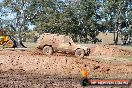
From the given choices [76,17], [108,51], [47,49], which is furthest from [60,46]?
[76,17]

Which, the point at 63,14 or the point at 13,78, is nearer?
the point at 13,78

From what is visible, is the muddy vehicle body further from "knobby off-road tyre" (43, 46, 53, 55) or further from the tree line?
the tree line

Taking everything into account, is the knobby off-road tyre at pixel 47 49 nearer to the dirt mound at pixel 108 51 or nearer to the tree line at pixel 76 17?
the dirt mound at pixel 108 51

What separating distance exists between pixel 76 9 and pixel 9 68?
5969 centimetres

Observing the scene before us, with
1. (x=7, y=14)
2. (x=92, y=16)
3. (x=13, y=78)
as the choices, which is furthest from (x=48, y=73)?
(x=92, y=16)

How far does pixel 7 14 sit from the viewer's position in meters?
73.7

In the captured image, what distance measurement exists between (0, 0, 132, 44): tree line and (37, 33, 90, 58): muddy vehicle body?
3485 centimetres

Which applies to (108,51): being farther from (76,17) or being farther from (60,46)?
Result: (76,17)

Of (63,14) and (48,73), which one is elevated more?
(63,14)

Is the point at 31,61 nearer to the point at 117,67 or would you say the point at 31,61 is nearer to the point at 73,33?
the point at 117,67

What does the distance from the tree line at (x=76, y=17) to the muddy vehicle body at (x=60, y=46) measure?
34.8 meters

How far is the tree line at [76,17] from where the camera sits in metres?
72.2

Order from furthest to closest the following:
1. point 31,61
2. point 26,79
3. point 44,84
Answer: point 31,61 < point 26,79 < point 44,84

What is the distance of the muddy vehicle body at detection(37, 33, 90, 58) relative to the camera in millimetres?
31859
